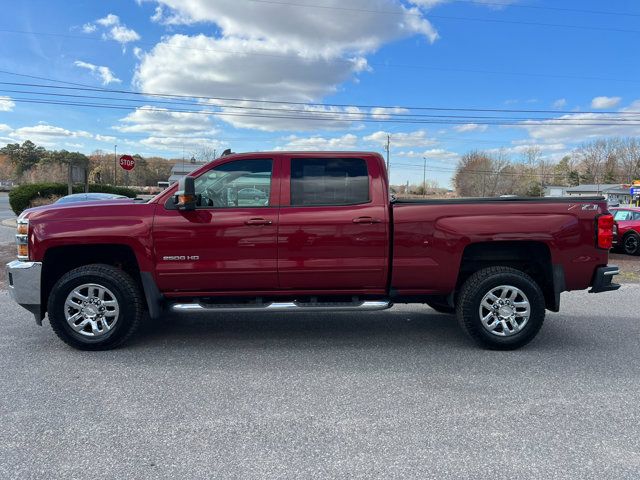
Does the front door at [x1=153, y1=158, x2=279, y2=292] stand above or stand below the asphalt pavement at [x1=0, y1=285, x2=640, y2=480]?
above

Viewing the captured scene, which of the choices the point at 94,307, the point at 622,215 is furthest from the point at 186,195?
the point at 622,215

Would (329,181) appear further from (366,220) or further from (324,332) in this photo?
(324,332)

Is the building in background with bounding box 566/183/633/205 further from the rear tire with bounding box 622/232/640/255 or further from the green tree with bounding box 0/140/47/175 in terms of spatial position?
the green tree with bounding box 0/140/47/175

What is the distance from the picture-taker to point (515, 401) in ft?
11.9

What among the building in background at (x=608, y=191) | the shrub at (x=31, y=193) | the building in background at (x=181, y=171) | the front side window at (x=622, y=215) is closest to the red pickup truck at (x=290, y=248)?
the building in background at (x=181, y=171)

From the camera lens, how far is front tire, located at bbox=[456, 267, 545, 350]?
15.5 feet

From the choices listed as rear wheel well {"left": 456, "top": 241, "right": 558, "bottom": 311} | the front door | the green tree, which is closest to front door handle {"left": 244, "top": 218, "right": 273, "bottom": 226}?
the front door

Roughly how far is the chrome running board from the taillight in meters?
2.20

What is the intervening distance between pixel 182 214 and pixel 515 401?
341 centimetres

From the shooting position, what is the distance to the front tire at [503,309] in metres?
4.71

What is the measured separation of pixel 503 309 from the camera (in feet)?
15.6

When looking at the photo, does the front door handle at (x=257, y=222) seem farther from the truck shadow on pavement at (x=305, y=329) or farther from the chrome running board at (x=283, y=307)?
the truck shadow on pavement at (x=305, y=329)

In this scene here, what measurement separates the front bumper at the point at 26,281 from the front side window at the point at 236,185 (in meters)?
1.73

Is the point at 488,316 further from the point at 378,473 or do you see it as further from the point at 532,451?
the point at 378,473
